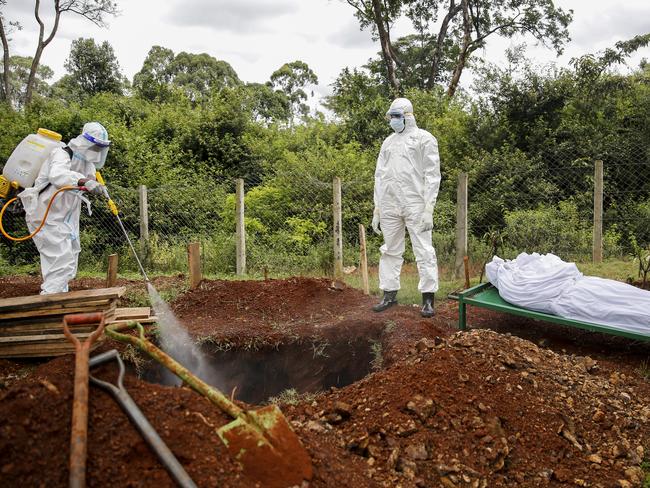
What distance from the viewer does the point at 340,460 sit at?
8.64ft

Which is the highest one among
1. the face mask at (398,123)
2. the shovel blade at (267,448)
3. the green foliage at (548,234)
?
the face mask at (398,123)

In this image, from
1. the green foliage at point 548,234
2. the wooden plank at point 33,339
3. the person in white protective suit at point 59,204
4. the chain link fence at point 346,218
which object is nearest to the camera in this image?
the wooden plank at point 33,339

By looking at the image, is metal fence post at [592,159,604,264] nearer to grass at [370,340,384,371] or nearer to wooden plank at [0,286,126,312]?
grass at [370,340,384,371]

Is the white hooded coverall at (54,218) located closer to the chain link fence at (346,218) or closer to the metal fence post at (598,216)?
the chain link fence at (346,218)

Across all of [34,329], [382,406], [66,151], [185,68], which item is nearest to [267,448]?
[382,406]

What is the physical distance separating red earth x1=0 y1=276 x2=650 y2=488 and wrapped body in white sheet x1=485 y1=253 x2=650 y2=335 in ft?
1.25

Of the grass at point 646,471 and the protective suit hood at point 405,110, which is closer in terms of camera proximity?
the grass at point 646,471

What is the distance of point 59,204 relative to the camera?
534 centimetres

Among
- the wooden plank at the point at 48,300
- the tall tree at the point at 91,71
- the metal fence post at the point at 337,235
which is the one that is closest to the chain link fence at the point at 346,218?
the metal fence post at the point at 337,235

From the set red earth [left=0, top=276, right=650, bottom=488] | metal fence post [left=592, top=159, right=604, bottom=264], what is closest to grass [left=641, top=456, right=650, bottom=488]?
red earth [left=0, top=276, right=650, bottom=488]

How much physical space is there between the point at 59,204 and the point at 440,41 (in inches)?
652

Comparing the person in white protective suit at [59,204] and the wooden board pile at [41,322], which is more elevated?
the person in white protective suit at [59,204]

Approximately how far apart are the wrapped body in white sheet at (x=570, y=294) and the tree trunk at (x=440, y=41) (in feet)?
51.0

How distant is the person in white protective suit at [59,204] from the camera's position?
523 cm
